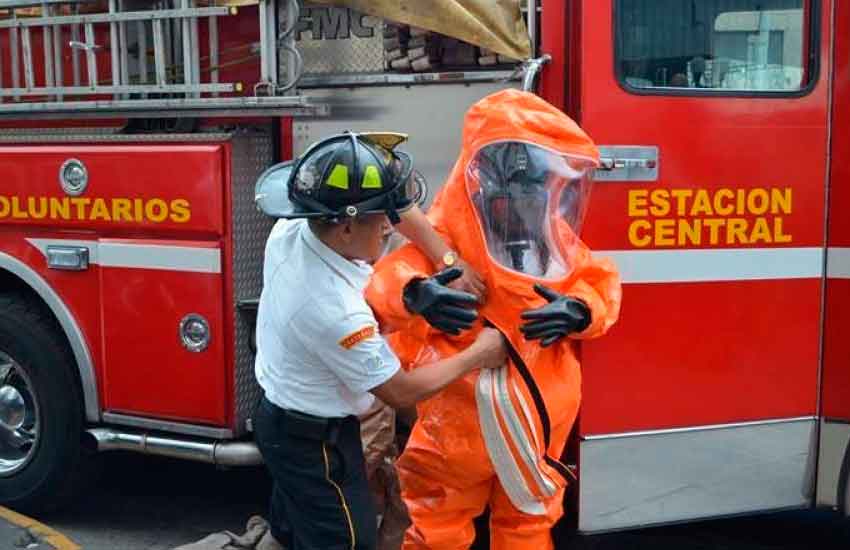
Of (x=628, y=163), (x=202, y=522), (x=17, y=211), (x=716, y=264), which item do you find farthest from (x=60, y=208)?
(x=716, y=264)

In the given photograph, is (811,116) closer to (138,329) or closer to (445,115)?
(445,115)

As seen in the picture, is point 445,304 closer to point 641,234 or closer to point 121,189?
point 641,234

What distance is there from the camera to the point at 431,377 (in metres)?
2.91

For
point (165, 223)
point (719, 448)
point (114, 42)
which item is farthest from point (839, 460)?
point (114, 42)

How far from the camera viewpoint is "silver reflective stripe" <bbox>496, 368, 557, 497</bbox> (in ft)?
10.4

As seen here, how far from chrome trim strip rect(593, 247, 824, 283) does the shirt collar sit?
97 cm

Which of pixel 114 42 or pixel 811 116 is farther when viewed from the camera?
pixel 114 42

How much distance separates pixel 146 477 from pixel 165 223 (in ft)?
5.68

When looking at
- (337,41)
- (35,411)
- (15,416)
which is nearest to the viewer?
(337,41)

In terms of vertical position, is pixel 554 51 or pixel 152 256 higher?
pixel 554 51

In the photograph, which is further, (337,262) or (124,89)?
(124,89)

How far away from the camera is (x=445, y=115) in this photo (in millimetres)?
3865

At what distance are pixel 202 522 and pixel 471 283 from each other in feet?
7.24

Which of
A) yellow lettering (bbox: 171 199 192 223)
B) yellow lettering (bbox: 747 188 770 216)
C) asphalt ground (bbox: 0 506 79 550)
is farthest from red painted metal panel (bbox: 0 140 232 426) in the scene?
yellow lettering (bbox: 747 188 770 216)
